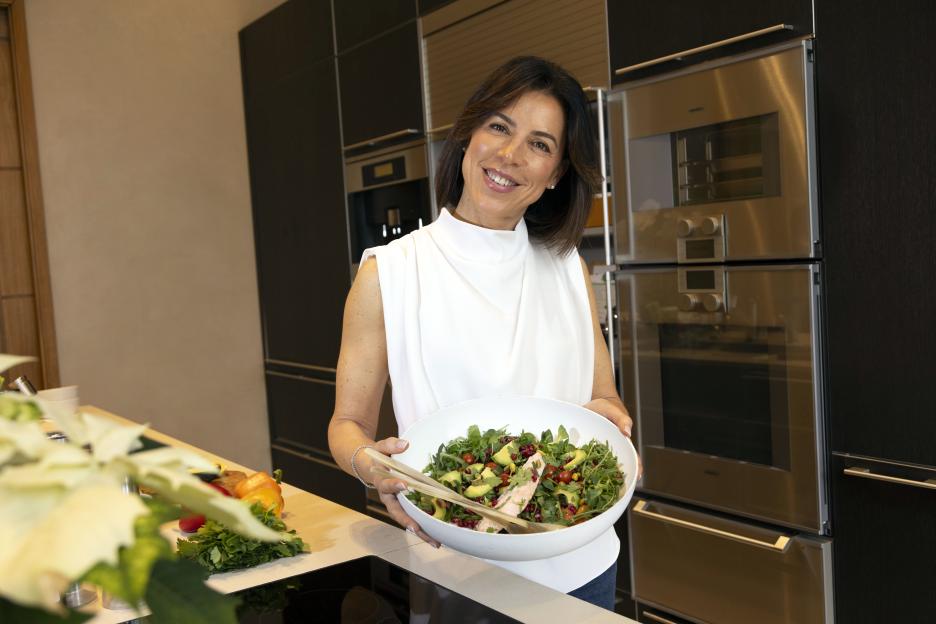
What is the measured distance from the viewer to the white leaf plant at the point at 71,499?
264mm

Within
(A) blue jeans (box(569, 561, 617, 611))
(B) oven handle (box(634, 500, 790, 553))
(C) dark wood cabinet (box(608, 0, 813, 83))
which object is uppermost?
(C) dark wood cabinet (box(608, 0, 813, 83))

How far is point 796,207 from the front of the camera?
204 cm

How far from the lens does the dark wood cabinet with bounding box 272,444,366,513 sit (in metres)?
3.72

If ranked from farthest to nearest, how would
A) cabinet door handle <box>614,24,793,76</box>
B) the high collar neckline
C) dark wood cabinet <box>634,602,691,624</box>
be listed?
dark wood cabinet <box>634,602,691,624</box>, cabinet door handle <box>614,24,793,76</box>, the high collar neckline

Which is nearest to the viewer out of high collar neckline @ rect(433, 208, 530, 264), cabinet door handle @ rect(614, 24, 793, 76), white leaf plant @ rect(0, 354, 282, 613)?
white leaf plant @ rect(0, 354, 282, 613)

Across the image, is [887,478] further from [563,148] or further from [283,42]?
[283,42]

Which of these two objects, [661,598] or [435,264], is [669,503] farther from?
[435,264]

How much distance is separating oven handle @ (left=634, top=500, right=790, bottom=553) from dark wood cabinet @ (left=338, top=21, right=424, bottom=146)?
1.58 metres

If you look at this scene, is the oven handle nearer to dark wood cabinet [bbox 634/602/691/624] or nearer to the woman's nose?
dark wood cabinet [bbox 634/602/691/624]

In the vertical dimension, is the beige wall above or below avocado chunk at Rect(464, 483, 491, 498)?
above

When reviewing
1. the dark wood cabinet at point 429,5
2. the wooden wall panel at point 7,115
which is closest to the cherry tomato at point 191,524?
the dark wood cabinet at point 429,5

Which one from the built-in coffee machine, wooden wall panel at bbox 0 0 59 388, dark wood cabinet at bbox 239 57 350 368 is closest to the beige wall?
wooden wall panel at bbox 0 0 59 388

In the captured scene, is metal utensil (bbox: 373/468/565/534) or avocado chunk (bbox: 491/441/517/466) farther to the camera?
avocado chunk (bbox: 491/441/517/466)

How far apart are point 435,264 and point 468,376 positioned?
8.3 inches
